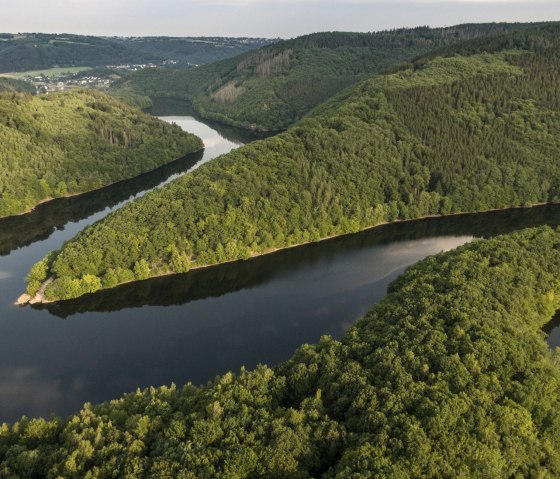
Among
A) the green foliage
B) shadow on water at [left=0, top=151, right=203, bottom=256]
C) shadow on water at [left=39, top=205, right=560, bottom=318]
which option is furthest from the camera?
shadow on water at [left=0, top=151, right=203, bottom=256]

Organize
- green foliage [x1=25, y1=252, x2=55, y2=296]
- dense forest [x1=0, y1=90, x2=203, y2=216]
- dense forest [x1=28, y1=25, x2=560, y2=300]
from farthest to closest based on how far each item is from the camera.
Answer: dense forest [x1=0, y1=90, x2=203, y2=216] < dense forest [x1=28, y1=25, x2=560, y2=300] < green foliage [x1=25, y1=252, x2=55, y2=296]

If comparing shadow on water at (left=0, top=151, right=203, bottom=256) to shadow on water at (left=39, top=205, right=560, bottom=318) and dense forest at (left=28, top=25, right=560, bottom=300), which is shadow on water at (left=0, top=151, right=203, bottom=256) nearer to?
dense forest at (left=28, top=25, right=560, bottom=300)

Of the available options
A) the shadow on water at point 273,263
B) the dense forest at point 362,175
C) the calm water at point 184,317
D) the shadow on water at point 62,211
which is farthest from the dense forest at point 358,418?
the shadow on water at point 62,211

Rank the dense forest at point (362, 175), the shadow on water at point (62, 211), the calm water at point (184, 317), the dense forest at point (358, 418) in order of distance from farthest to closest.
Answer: the shadow on water at point (62, 211), the dense forest at point (362, 175), the calm water at point (184, 317), the dense forest at point (358, 418)

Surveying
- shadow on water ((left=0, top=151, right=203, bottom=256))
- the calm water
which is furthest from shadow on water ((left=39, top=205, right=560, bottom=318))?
shadow on water ((left=0, top=151, right=203, bottom=256))

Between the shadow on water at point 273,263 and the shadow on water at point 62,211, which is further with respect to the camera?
the shadow on water at point 62,211

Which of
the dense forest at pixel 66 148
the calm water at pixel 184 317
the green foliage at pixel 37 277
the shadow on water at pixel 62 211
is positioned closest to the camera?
the calm water at pixel 184 317

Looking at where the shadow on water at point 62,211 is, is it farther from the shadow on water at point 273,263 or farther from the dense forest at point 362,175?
the shadow on water at point 273,263

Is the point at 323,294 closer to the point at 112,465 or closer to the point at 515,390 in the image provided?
the point at 515,390
